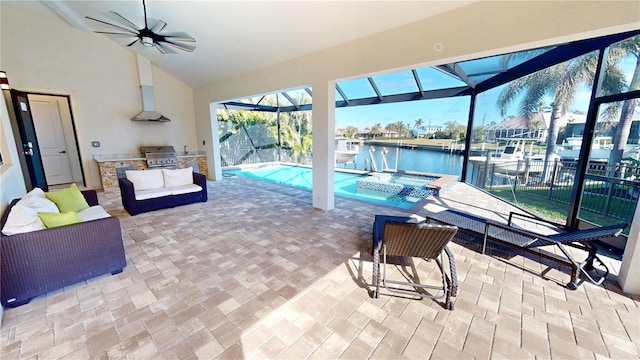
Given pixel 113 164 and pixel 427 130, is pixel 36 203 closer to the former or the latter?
pixel 113 164

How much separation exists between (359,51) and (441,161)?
5.53 meters

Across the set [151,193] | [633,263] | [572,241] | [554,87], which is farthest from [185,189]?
[554,87]

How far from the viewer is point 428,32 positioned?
313 cm

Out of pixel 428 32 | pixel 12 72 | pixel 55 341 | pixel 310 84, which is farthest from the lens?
pixel 12 72

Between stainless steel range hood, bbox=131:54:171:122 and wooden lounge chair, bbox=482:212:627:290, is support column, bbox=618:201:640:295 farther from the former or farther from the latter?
stainless steel range hood, bbox=131:54:171:122

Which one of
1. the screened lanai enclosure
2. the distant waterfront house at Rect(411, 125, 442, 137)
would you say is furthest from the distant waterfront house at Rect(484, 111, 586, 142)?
the distant waterfront house at Rect(411, 125, 442, 137)

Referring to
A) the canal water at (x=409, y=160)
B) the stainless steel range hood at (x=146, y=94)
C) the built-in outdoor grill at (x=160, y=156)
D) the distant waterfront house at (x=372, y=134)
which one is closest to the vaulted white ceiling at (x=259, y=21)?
the stainless steel range hood at (x=146, y=94)

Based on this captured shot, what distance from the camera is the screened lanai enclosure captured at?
3219mm

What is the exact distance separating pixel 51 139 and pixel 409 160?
1112 centimetres

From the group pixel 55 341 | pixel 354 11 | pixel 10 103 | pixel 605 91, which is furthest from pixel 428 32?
pixel 10 103

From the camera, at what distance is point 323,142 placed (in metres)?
4.62

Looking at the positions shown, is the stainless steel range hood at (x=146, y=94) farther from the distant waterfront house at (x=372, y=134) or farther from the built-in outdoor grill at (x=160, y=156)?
the distant waterfront house at (x=372, y=134)

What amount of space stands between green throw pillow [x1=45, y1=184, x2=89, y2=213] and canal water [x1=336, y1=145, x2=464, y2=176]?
8351 millimetres

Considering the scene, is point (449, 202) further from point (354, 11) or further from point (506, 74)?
point (354, 11)
